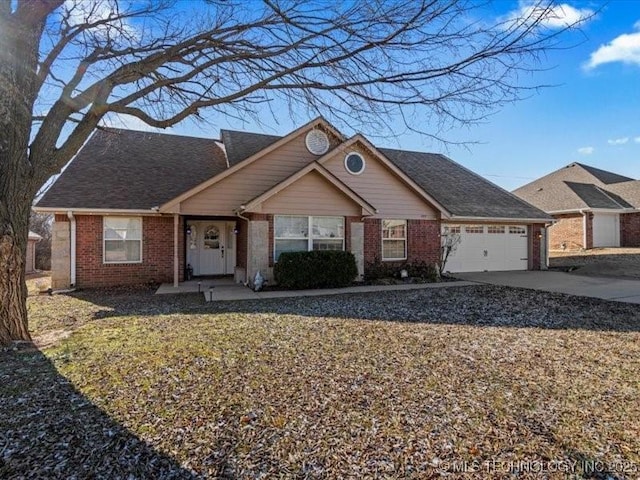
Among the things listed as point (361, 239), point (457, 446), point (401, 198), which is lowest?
point (457, 446)

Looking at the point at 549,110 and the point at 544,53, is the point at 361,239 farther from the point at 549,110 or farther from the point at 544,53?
the point at 544,53

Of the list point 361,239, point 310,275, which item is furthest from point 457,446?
point 361,239

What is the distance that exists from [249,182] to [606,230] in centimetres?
2350

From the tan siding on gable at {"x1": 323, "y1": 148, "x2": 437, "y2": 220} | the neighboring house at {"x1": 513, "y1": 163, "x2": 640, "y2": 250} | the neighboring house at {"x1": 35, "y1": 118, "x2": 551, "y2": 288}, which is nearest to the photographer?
the neighboring house at {"x1": 35, "y1": 118, "x2": 551, "y2": 288}

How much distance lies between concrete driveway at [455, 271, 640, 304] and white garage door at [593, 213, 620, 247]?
10.7 metres

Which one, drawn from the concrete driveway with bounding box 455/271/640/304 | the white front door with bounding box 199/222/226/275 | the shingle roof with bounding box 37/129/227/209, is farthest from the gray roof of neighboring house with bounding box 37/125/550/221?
the concrete driveway with bounding box 455/271/640/304

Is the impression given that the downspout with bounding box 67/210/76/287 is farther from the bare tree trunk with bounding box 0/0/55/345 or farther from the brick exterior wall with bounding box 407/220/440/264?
the brick exterior wall with bounding box 407/220/440/264

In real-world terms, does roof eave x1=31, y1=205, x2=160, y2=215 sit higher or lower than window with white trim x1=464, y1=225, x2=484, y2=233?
higher

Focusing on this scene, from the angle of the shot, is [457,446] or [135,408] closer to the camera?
[457,446]

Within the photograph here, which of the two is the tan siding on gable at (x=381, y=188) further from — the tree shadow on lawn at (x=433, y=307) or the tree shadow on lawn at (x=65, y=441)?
the tree shadow on lawn at (x=65, y=441)

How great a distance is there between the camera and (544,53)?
4.62 m

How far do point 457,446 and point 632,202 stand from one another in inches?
1136

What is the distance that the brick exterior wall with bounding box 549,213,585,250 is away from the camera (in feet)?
77.2

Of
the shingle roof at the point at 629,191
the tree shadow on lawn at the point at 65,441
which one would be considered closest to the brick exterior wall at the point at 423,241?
the tree shadow on lawn at the point at 65,441
